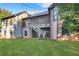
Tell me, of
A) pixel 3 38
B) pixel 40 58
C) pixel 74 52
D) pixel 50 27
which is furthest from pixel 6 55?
pixel 74 52

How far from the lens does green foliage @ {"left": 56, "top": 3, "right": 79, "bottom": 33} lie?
2789 mm

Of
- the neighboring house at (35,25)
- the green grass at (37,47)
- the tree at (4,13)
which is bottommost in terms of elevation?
the green grass at (37,47)

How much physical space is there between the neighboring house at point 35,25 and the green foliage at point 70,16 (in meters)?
0.06

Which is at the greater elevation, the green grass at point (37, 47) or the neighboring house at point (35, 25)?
the neighboring house at point (35, 25)

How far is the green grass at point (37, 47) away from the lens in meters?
2.75

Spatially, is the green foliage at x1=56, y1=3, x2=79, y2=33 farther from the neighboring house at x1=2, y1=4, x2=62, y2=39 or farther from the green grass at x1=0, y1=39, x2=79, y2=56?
the green grass at x1=0, y1=39, x2=79, y2=56

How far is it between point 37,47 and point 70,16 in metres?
0.51

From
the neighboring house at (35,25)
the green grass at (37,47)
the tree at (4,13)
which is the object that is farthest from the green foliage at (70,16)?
the tree at (4,13)

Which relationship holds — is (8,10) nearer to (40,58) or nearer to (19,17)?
(19,17)

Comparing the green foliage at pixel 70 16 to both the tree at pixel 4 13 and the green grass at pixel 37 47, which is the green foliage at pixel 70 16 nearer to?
the green grass at pixel 37 47

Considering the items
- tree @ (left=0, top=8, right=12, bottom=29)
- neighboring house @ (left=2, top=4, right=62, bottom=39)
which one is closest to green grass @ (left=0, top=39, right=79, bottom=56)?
neighboring house @ (left=2, top=4, right=62, bottom=39)

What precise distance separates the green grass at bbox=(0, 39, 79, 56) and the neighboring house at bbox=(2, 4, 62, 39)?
0.22 ft

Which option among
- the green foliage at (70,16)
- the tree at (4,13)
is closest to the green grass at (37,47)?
the green foliage at (70,16)

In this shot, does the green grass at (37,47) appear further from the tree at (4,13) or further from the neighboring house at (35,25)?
the tree at (4,13)
